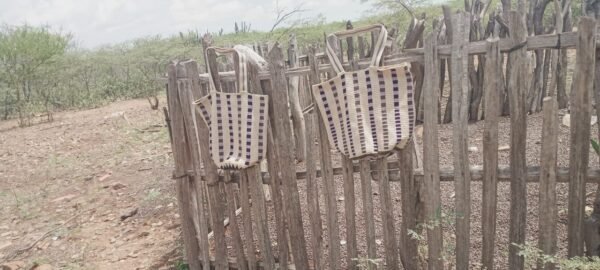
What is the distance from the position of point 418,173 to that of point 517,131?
540 millimetres

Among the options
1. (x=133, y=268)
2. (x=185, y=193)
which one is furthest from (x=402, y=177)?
(x=133, y=268)

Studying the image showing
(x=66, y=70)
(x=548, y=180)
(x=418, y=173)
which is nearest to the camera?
(x=548, y=180)

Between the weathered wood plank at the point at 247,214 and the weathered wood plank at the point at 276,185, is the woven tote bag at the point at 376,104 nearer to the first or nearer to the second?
the weathered wood plank at the point at 276,185

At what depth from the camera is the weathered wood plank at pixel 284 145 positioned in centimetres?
260

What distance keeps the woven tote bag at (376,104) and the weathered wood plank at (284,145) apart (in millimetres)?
284

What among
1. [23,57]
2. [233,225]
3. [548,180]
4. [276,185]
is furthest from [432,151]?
[23,57]

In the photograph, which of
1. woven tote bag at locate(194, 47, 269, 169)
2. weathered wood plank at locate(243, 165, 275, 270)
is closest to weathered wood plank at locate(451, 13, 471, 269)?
woven tote bag at locate(194, 47, 269, 169)

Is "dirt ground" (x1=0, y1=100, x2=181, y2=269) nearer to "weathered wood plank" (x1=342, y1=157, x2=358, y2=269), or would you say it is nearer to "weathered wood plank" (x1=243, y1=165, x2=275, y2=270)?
"weathered wood plank" (x1=243, y1=165, x2=275, y2=270)

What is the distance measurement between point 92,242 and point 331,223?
279 centimetres

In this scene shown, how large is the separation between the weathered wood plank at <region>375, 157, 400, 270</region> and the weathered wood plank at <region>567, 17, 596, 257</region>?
2.88 feet

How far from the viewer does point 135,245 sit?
4.23m

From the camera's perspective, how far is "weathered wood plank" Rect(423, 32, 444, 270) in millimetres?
2334

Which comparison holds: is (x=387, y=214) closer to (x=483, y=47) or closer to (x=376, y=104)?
(x=376, y=104)

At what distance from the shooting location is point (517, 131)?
2.29 m
